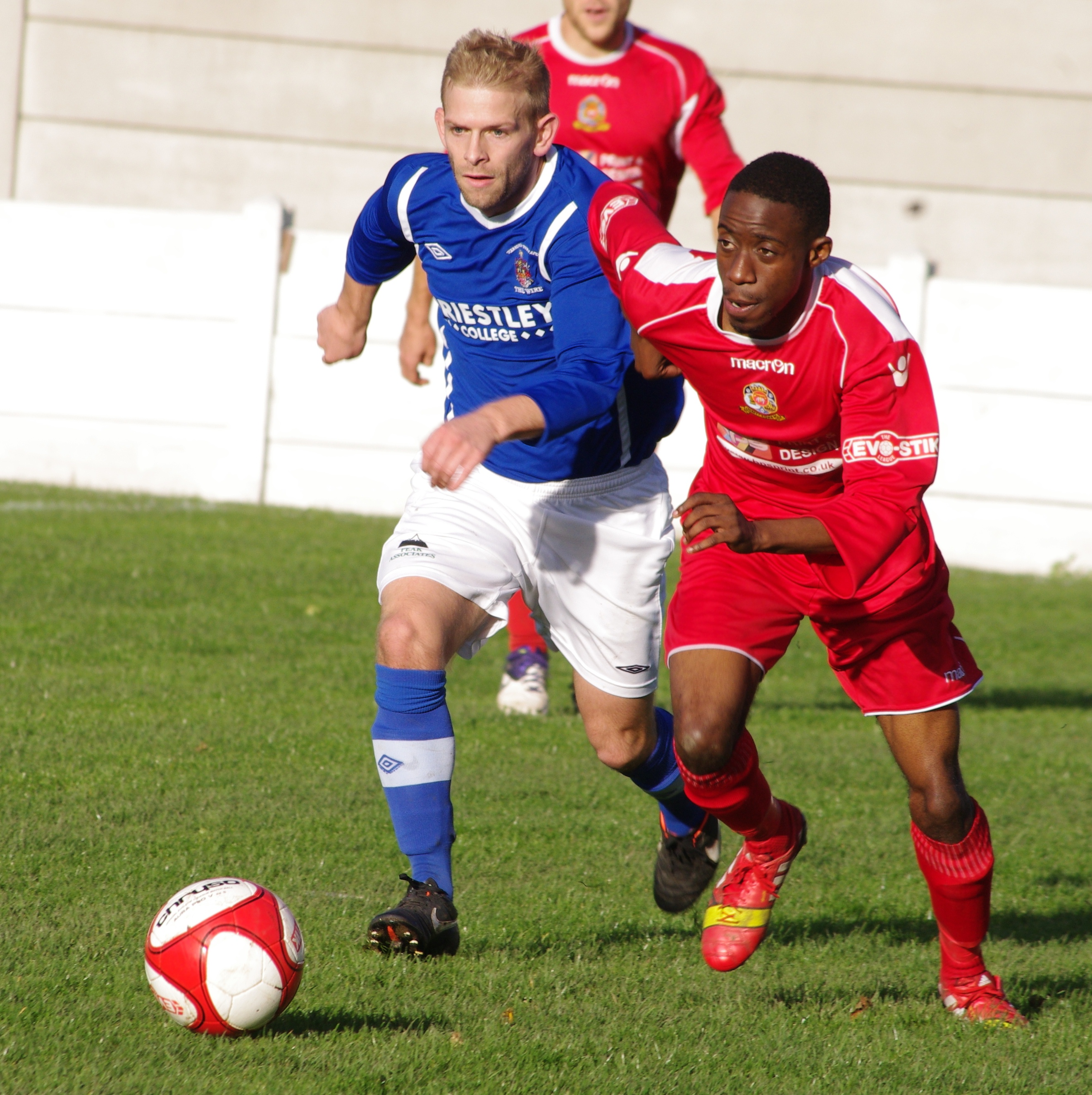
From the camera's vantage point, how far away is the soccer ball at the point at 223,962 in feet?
10.8

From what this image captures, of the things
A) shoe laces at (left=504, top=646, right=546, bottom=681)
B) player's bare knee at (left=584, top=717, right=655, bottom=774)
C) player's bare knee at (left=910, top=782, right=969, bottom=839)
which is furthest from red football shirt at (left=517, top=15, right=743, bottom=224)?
player's bare knee at (left=910, top=782, right=969, bottom=839)

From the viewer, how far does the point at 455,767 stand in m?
6.13

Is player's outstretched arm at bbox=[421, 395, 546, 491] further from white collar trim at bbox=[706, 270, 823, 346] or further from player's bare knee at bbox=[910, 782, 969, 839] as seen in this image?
player's bare knee at bbox=[910, 782, 969, 839]

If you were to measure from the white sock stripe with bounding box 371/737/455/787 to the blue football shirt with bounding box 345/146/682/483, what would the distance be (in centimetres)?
87

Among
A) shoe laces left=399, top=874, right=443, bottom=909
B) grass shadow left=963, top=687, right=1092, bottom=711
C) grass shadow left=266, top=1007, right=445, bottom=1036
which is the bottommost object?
grass shadow left=963, top=687, right=1092, bottom=711

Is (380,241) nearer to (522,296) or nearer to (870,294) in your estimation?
(522,296)

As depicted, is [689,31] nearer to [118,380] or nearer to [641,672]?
[118,380]

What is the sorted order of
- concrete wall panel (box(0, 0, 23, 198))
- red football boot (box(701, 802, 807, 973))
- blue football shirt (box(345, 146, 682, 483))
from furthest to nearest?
concrete wall panel (box(0, 0, 23, 198)) → blue football shirt (box(345, 146, 682, 483)) → red football boot (box(701, 802, 807, 973))

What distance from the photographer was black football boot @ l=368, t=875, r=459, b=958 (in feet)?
12.7

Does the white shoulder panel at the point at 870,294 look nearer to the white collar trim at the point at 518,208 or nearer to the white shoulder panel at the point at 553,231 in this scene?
the white shoulder panel at the point at 553,231

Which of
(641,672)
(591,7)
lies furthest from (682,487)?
(641,672)

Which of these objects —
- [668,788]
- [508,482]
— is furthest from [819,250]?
[668,788]

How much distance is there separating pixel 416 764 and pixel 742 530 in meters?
1.26

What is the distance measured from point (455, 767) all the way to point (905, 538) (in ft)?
9.03
